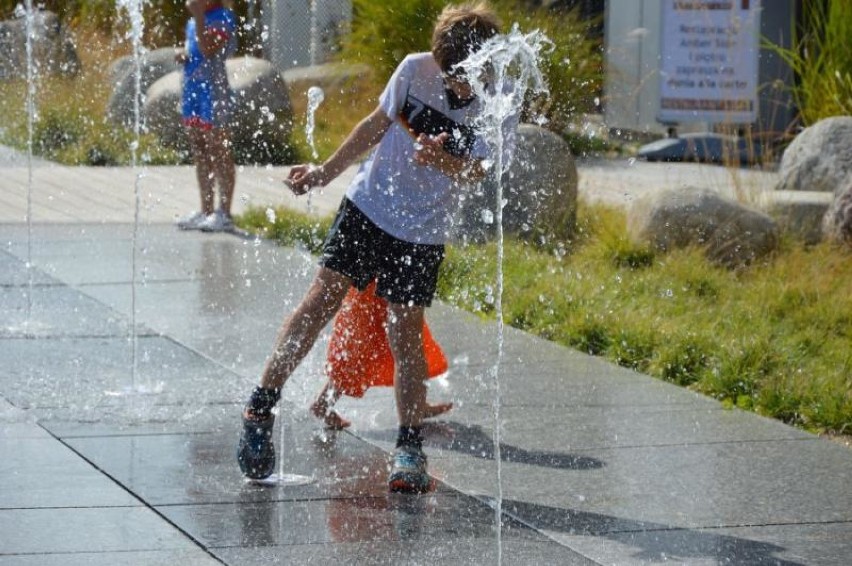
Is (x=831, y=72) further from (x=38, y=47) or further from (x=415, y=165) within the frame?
(x=38, y=47)

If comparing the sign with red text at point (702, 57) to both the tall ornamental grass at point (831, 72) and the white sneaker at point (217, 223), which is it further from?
the white sneaker at point (217, 223)

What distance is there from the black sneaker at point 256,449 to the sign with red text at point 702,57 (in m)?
9.61

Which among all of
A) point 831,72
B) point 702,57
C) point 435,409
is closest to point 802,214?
point 831,72

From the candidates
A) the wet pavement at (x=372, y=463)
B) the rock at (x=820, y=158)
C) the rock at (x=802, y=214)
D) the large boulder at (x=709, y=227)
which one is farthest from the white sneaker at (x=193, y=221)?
the rock at (x=820, y=158)

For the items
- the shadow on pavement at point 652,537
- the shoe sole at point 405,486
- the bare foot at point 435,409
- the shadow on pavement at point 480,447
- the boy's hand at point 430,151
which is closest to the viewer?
the shadow on pavement at point 652,537

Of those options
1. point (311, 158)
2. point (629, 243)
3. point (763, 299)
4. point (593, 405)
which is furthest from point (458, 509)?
point (311, 158)

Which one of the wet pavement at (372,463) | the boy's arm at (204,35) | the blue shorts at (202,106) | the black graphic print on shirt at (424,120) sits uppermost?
the boy's arm at (204,35)

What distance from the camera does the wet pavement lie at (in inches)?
188

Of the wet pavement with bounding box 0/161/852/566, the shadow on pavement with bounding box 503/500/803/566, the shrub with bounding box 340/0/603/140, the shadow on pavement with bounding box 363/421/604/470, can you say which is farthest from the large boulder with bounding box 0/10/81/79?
the shadow on pavement with bounding box 503/500/803/566

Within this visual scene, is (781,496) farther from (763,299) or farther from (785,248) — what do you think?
(785,248)

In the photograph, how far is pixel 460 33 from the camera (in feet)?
17.2

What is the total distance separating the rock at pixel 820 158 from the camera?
10.9 m

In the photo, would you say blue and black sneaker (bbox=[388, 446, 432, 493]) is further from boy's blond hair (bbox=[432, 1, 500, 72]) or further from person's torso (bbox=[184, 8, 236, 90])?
person's torso (bbox=[184, 8, 236, 90])

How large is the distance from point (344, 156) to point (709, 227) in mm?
4745
